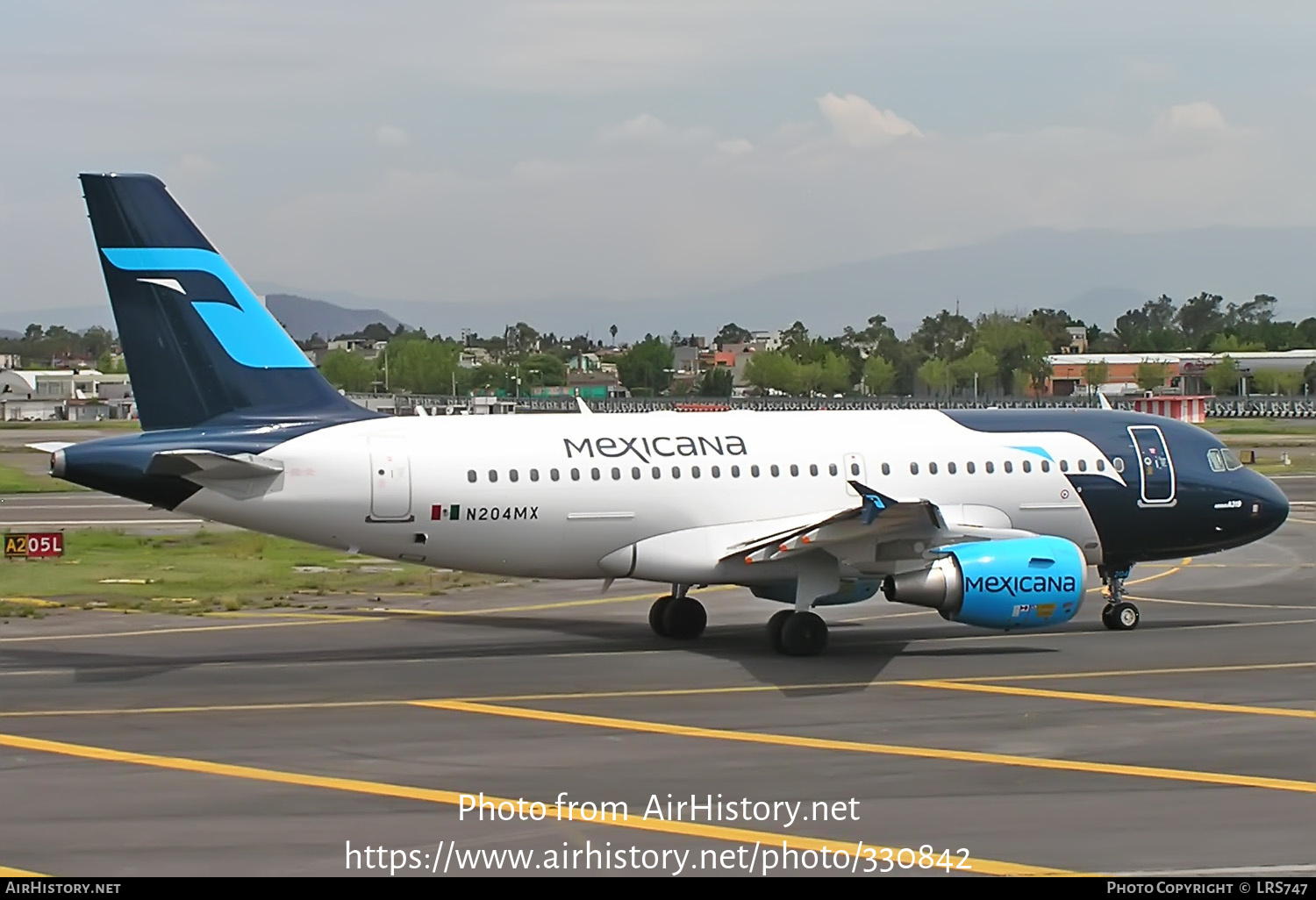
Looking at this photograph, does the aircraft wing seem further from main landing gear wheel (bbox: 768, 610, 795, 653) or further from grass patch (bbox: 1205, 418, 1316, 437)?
grass patch (bbox: 1205, 418, 1316, 437)

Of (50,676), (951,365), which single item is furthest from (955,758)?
(951,365)

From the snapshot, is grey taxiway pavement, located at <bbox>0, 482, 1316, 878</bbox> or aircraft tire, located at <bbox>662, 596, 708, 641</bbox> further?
aircraft tire, located at <bbox>662, 596, 708, 641</bbox>

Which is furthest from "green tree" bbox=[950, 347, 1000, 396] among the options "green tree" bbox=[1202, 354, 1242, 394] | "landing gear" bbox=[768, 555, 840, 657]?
"landing gear" bbox=[768, 555, 840, 657]

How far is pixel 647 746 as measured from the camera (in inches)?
778

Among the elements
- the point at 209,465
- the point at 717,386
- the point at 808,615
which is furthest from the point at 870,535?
the point at 717,386

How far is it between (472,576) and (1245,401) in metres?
131

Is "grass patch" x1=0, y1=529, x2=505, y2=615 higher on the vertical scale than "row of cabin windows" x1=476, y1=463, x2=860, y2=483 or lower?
lower

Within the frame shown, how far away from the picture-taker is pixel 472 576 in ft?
130

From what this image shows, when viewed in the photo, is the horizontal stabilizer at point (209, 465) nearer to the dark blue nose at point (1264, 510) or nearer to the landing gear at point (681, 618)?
the landing gear at point (681, 618)

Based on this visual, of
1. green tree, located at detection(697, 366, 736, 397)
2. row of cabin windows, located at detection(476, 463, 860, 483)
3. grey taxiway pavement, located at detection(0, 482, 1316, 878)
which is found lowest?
grey taxiway pavement, located at detection(0, 482, 1316, 878)

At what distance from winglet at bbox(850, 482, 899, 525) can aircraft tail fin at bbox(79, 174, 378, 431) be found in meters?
8.71

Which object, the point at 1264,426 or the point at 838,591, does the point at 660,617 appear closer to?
the point at 838,591

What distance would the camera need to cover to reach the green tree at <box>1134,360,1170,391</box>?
151 metres

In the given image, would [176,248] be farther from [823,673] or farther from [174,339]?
Result: [823,673]
